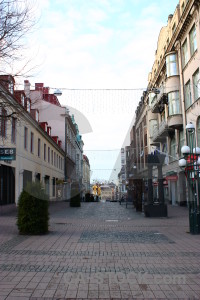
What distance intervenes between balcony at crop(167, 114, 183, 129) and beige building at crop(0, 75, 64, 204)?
39.1ft

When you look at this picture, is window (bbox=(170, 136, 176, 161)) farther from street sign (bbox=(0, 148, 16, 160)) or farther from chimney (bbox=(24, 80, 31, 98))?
chimney (bbox=(24, 80, 31, 98))

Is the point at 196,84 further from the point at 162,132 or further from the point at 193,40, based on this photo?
the point at 162,132

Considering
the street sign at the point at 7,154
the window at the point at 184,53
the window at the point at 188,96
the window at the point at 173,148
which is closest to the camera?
the street sign at the point at 7,154

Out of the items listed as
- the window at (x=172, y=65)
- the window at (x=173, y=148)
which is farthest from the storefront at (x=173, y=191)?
the window at (x=172, y=65)

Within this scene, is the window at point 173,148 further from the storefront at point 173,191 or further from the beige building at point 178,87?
the storefront at point 173,191

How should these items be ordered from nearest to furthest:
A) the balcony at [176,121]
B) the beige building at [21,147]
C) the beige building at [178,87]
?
the beige building at [21,147] → the beige building at [178,87] → the balcony at [176,121]

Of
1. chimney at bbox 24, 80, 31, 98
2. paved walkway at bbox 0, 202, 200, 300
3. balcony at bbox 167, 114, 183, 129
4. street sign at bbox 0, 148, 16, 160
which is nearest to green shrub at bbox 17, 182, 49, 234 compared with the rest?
paved walkway at bbox 0, 202, 200, 300

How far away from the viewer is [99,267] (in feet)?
21.8

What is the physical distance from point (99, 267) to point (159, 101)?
27792 mm

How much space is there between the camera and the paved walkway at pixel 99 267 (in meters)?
5.11

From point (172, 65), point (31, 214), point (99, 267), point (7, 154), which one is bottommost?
point (99, 267)

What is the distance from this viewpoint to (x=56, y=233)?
457 inches

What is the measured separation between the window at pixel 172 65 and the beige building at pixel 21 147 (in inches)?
492

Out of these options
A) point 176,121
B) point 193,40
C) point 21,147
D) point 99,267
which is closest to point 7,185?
point 21,147
